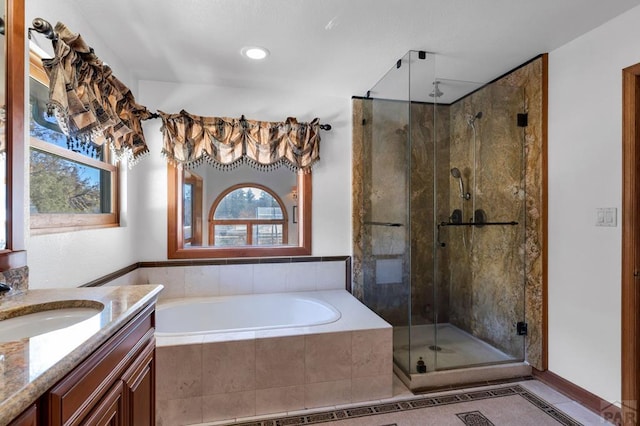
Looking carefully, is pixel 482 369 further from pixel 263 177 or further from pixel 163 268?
pixel 163 268

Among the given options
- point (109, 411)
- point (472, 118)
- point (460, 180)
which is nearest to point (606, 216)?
point (460, 180)

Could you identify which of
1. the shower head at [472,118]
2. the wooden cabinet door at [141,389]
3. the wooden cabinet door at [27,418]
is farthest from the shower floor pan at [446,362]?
the wooden cabinet door at [27,418]

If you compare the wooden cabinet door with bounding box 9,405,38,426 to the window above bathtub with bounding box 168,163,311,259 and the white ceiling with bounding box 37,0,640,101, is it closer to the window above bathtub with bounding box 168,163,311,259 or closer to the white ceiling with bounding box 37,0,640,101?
the white ceiling with bounding box 37,0,640,101

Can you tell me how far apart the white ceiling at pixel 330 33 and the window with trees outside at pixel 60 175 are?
0.62 meters

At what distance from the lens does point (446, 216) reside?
110 inches

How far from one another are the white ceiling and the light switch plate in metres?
1.09

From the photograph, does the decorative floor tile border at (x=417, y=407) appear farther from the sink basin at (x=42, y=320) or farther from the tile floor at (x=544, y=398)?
the sink basin at (x=42, y=320)

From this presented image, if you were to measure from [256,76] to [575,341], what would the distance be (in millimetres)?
2953

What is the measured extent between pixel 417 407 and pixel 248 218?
2007 millimetres

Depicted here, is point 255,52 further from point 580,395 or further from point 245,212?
point 580,395

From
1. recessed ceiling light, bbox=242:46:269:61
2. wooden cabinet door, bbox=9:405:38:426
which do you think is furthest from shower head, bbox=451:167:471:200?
wooden cabinet door, bbox=9:405:38:426

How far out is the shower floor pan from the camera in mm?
2254

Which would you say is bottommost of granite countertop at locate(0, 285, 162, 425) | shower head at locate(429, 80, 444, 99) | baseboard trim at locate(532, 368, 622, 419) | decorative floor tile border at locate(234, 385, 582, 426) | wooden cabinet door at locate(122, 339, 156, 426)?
decorative floor tile border at locate(234, 385, 582, 426)

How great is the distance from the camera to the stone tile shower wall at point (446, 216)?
2.32 meters
